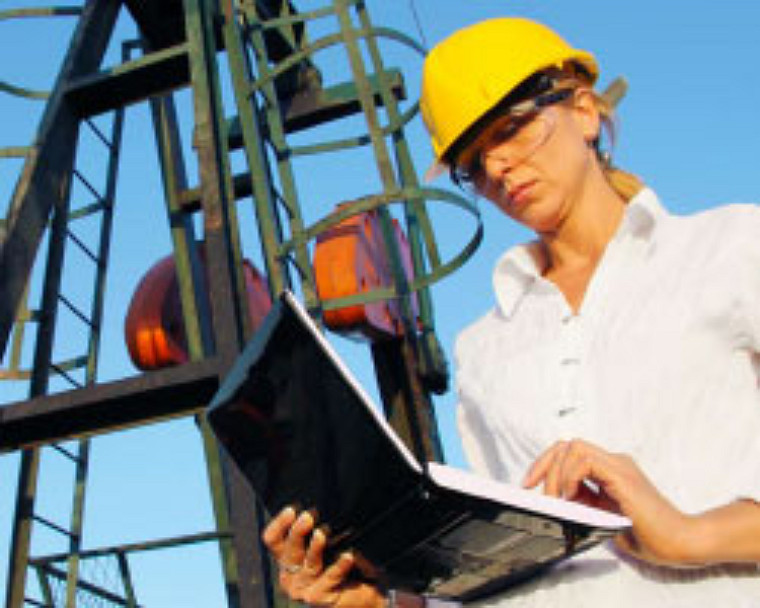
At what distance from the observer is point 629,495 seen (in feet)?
5.74

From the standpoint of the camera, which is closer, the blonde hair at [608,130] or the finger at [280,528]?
the finger at [280,528]

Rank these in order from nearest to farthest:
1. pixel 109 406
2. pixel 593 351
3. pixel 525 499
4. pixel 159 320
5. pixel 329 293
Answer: pixel 525 499 → pixel 593 351 → pixel 109 406 → pixel 329 293 → pixel 159 320

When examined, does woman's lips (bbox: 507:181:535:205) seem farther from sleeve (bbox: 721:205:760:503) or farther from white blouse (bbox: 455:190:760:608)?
sleeve (bbox: 721:205:760:503)

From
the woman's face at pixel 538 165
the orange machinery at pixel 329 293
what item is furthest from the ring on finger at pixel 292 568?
the orange machinery at pixel 329 293

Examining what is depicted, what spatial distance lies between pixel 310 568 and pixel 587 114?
3.48 ft

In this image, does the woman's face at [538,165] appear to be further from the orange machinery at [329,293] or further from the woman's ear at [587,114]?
the orange machinery at [329,293]

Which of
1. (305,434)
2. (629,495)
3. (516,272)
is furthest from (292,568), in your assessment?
(516,272)

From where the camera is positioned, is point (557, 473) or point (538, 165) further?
point (538, 165)

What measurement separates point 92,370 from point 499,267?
523 centimetres

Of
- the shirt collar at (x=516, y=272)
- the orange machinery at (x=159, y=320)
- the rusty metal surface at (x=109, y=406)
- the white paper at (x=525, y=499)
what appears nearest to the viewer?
the white paper at (x=525, y=499)

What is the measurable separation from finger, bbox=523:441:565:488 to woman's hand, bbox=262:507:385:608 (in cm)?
34

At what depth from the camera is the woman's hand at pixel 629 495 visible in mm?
1733

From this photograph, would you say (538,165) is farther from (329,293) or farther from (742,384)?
(329,293)

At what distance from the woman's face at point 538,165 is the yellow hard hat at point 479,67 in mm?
65
